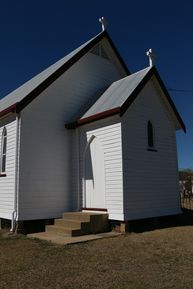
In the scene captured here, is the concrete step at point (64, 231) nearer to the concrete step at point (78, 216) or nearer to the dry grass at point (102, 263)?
the concrete step at point (78, 216)

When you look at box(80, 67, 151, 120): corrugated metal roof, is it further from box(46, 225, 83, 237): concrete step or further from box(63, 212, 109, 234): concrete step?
box(46, 225, 83, 237): concrete step

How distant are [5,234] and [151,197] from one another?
19.4 feet

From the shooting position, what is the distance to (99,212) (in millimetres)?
13656

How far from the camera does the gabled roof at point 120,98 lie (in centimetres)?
1346

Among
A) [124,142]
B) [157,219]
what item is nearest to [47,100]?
[124,142]

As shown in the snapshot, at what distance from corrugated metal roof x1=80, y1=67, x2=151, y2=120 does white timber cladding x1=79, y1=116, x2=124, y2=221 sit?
0.59 metres

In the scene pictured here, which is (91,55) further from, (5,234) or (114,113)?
(5,234)

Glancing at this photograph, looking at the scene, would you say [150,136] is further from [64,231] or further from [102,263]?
[102,263]

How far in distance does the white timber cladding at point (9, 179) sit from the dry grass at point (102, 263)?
2.49 m

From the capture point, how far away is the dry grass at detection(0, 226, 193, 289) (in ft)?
21.8

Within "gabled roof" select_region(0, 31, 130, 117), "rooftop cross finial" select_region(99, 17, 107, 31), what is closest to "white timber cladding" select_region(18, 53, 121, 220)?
"gabled roof" select_region(0, 31, 130, 117)

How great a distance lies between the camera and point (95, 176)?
563 inches

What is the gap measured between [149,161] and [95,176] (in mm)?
2325

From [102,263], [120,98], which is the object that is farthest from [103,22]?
[102,263]
